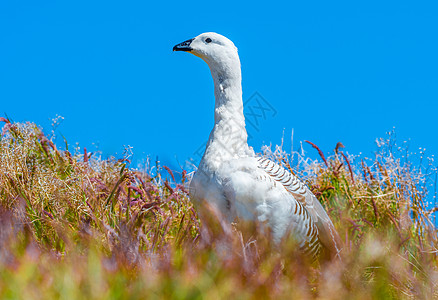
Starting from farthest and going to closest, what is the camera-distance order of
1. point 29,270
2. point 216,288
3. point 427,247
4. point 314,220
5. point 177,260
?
point 314,220 < point 427,247 < point 177,260 < point 29,270 < point 216,288

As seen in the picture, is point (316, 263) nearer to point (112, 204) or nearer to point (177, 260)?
point (112, 204)

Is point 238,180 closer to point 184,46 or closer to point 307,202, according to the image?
point 307,202

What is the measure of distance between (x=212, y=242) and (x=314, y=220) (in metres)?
1.63

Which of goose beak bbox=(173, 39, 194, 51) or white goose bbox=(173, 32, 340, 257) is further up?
goose beak bbox=(173, 39, 194, 51)

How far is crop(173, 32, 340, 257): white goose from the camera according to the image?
129 inches

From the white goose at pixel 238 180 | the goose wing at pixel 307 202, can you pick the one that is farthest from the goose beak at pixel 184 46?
the goose wing at pixel 307 202

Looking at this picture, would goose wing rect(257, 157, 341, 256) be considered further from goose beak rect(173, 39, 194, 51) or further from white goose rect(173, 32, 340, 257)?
goose beak rect(173, 39, 194, 51)

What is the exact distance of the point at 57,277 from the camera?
74.7 inches

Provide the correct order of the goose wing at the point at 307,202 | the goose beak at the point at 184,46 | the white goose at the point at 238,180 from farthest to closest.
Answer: the goose beak at the point at 184,46
the goose wing at the point at 307,202
the white goose at the point at 238,180

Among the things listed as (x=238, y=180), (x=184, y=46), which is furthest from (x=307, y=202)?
(x=184, y=46)

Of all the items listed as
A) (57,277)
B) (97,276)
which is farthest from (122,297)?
(57,277)

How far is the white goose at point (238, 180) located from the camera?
3.28m

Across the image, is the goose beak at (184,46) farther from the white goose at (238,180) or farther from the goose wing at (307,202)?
the goose wing at (307,202)

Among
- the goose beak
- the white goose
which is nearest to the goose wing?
the white goose
